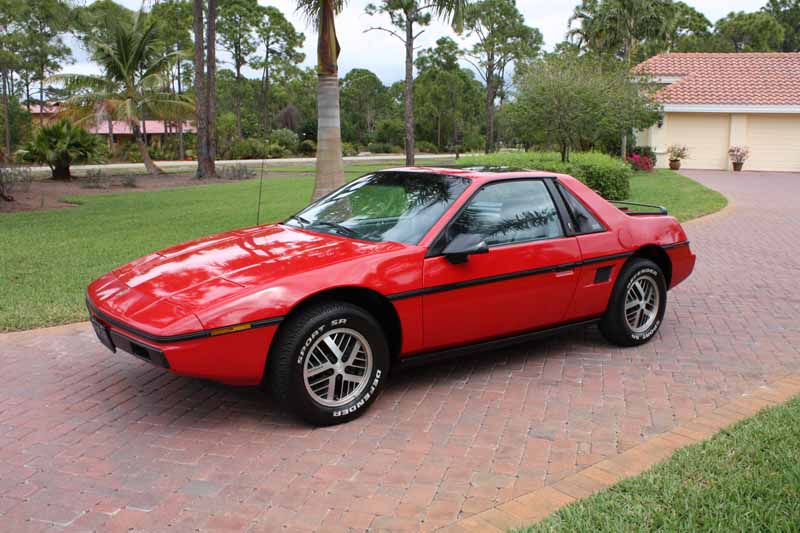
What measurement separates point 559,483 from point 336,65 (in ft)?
27.9

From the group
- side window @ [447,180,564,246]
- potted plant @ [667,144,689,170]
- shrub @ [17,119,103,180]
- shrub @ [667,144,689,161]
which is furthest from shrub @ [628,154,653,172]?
side window @ [447,180,564,246]

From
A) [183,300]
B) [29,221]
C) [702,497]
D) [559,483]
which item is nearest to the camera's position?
[702,497]

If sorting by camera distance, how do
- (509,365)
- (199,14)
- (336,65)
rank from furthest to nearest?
(199,14)
(336,65)
(509,365)

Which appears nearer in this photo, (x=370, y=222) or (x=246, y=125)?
(x=370, y=222)

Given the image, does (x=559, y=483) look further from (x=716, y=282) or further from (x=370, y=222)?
(x=716, y=282)

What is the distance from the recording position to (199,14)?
25.3m

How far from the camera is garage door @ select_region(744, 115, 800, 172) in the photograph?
105ft

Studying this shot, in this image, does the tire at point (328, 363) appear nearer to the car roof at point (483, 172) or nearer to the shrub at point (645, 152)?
the car roof at point (483, 172)

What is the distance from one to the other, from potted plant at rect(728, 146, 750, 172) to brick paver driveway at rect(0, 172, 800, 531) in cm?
2852

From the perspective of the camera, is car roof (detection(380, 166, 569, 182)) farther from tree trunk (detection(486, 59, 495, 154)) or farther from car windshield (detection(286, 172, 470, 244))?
tree trunk (detection(486, 59, 495, 154))

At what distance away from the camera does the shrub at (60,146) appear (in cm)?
2355

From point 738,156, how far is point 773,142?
213cm

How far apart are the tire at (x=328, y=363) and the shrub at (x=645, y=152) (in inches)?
1171

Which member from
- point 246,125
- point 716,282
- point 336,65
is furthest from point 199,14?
point 246,125
